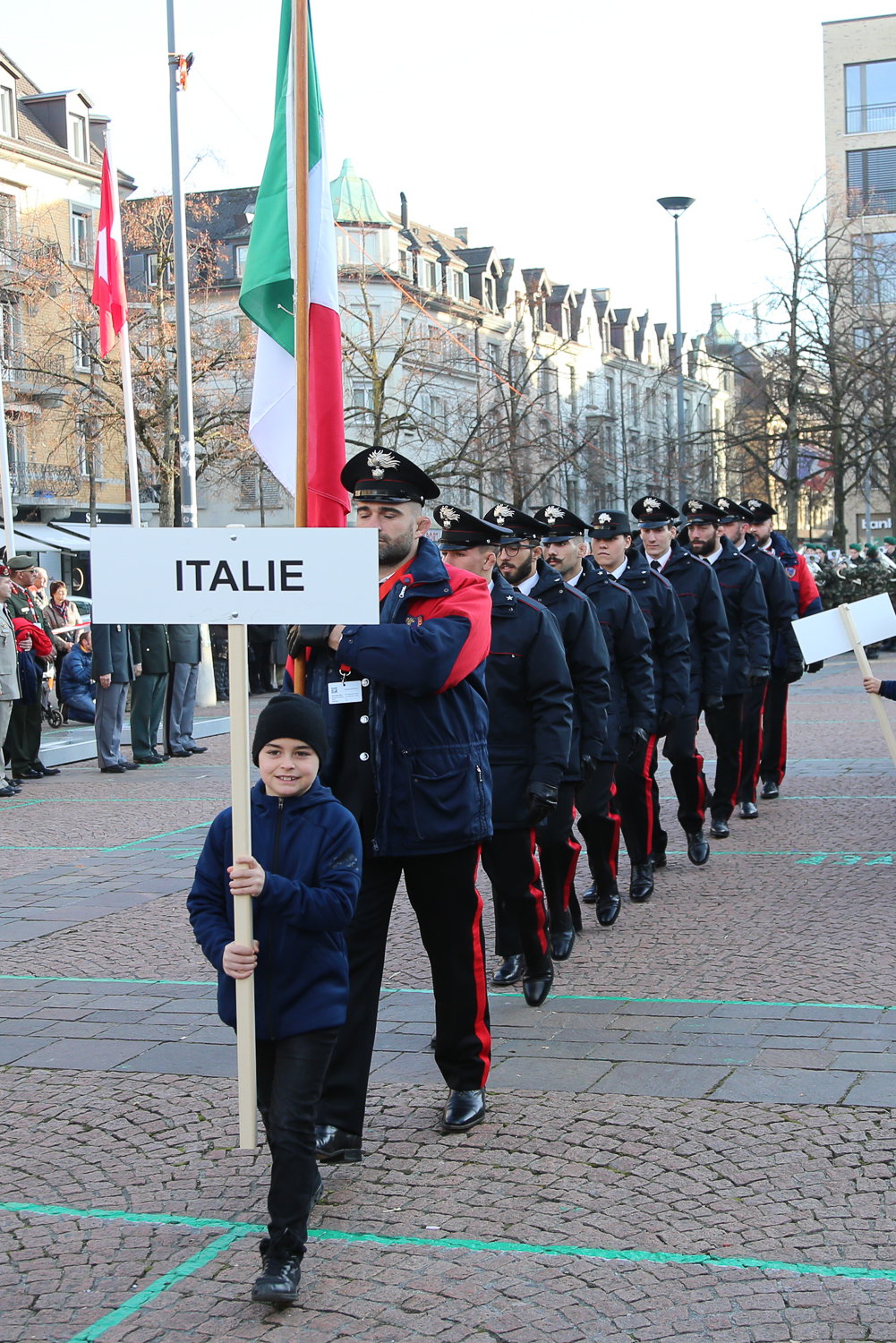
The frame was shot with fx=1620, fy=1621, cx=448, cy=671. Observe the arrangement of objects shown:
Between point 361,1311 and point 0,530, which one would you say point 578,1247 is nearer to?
point 361,1311

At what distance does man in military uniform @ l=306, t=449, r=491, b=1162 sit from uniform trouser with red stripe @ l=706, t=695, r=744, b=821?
19.7 feet

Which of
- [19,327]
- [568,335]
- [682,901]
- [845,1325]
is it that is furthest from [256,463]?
[568,335]

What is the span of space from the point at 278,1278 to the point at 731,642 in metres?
7.69

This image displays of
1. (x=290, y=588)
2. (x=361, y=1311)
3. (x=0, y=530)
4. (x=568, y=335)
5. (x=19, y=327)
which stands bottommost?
(x=361, y=1311)

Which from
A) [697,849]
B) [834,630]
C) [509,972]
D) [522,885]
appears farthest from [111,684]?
[522,885]

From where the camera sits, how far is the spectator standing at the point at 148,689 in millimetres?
15766

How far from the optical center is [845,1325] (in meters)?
3.51

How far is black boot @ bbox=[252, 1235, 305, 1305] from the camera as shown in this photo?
12.1ft

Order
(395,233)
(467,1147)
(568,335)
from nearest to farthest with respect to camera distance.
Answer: (467,1147) → (395,233) → (568,335)

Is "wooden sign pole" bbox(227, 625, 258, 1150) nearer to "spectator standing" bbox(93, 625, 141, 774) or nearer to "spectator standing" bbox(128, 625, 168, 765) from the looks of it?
"spectator standing" bbox(93, 625, 141, 774)

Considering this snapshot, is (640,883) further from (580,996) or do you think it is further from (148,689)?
(148,689)

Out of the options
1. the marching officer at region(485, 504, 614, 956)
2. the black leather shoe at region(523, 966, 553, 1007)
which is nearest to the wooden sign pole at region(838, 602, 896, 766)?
the marching officer at region(485, 504, 614, 956)

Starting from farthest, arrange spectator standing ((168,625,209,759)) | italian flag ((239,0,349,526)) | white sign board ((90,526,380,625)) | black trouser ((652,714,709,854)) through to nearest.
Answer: spectator standing ((168,625,209,759)) < black trouser ((652,714,709,854)) < italian flag ((239,0,349,526)) < white sign board ((90,526,380,625))

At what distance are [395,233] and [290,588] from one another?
5929 cm
